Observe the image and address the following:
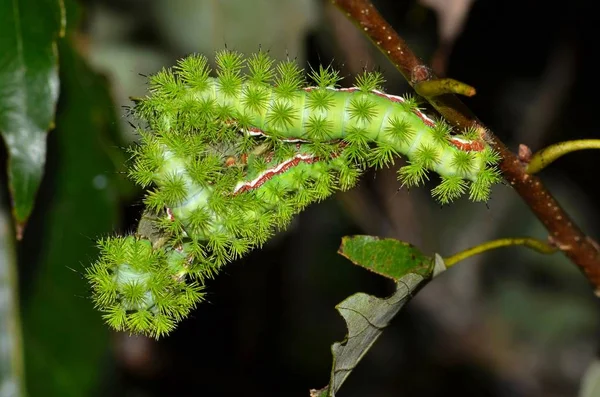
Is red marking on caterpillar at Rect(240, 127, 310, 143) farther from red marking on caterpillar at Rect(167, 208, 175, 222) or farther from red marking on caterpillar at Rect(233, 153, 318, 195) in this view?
red marking on caterpillar at Rect(167, 208, 175, 222)

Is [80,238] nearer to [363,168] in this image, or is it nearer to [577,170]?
[363,168]

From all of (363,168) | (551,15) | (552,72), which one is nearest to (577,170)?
(552,72)

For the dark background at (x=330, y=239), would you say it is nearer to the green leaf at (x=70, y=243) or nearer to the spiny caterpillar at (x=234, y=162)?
the green leaf at (x=70, y=243)

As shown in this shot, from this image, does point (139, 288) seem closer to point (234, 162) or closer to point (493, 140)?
point (234, 162)

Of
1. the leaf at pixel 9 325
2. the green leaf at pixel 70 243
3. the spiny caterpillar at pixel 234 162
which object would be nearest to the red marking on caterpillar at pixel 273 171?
the spiny caterpillar at pixel 234 162

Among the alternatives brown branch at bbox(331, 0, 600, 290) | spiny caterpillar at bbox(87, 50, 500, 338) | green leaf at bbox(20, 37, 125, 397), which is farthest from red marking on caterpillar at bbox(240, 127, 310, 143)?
green leaf at bbox(20, 37, 125, 397)

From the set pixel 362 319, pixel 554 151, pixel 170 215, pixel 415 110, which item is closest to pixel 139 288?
pixel 170 215
